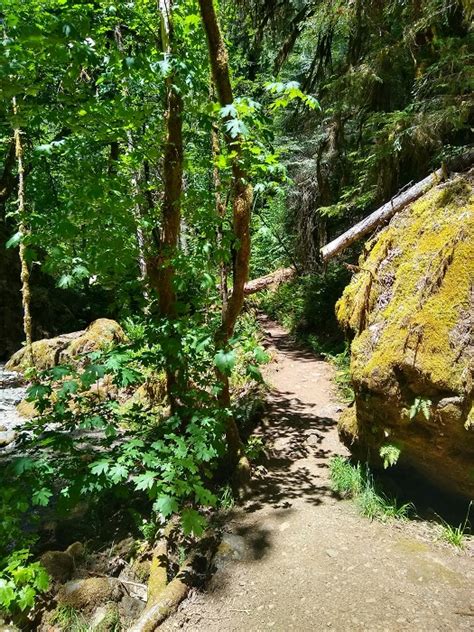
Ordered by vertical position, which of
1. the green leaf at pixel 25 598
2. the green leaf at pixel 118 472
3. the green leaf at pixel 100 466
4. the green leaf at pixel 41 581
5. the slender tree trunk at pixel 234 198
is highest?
the slender tree trunk at pixel 234 198

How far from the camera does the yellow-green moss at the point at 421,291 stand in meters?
3.76

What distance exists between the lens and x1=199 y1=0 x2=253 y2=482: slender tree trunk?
156 inches

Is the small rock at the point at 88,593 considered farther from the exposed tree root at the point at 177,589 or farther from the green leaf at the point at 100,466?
the green leaf at the point at 100,466

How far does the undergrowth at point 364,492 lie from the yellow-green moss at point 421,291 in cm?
123

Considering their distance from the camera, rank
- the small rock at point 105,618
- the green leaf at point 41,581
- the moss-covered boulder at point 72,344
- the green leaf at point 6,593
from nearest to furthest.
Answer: the green leaf at point 6,593 < the green leaf at point 41,581 < the small rock at point 105,618 < the moss-covered boulder at point 72,344

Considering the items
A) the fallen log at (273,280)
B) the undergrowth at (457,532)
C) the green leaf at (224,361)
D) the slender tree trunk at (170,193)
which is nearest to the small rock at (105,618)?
the slender tree trunk at (170,193)

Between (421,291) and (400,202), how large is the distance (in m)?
2.10

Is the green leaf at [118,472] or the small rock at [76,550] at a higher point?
the green leaf at [118,472]

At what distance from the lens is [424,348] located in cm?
384

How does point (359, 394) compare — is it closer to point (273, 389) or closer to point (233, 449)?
point (233, 449)

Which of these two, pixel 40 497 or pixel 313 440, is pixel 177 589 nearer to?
pixel 40 497

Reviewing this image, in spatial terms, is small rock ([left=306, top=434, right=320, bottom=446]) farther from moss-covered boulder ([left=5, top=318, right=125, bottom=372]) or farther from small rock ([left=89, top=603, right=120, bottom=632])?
moss-covered boulder ([left=5, top=318, right=125, bottom=372])

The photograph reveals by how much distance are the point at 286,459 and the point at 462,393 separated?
2.98 m

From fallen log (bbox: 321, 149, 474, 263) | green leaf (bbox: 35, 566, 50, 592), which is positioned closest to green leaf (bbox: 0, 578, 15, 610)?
green leaf (bbox: 35, 566, 50, 592)
